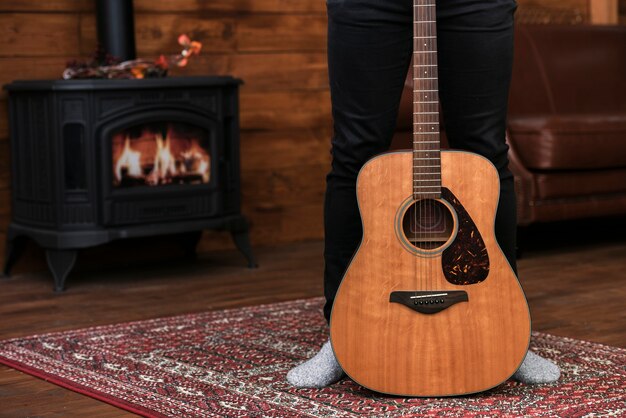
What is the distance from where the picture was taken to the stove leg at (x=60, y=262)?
11.0 ft

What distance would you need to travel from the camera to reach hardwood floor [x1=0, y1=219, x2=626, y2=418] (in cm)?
231

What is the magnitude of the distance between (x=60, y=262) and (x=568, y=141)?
1.68m

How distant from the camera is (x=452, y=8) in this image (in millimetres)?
1948

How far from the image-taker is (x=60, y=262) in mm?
3365

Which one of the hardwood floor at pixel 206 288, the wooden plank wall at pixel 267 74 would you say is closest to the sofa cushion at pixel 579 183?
the hardwood floor at pixel 206 288

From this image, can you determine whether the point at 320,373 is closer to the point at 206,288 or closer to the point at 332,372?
the point at 332,372

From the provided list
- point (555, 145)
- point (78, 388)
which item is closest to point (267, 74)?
point (555, 145)

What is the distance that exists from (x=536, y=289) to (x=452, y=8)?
1381mm

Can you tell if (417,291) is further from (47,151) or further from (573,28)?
(573,28)

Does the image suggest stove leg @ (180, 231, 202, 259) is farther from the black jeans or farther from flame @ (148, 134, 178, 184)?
the black jeans

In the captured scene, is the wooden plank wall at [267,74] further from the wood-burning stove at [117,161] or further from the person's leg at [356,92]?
the person's leg at [356,92]

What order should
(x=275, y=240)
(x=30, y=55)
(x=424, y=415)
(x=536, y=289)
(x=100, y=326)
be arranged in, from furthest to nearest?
(x=275, y=240), (x=30, y=55), (x=536, y=289), (x=100, y=326), (x=424, y=415)

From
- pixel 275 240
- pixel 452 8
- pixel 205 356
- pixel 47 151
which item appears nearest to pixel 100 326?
pixel 205 356

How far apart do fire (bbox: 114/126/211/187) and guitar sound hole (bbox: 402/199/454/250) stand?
1.62 m
